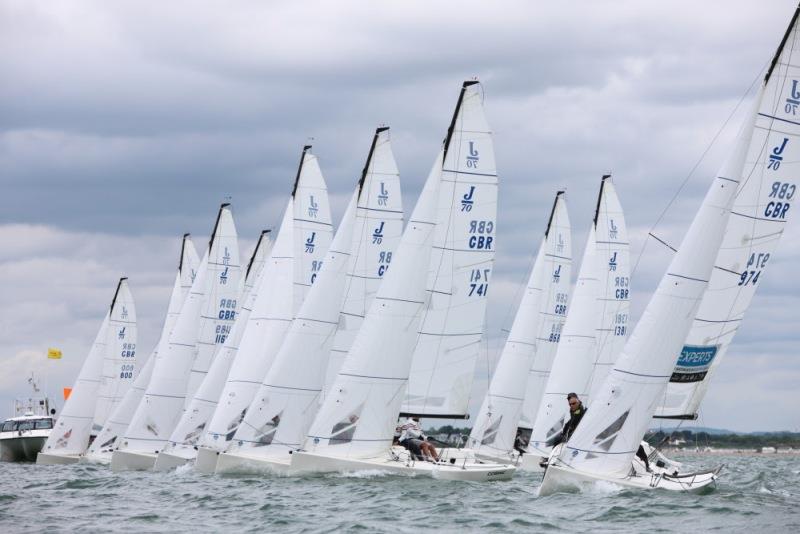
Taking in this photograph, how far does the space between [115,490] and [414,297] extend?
332 inches

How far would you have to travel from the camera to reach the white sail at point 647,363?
82.4 ft

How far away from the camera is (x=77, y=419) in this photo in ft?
155

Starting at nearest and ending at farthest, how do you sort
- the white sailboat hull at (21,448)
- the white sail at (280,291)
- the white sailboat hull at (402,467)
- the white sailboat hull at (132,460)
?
the white sailboat hull at (402,467)
the white sail at (280,291)
the white sailboat hull at (132,460)
the white sailboat hull at (21,448)

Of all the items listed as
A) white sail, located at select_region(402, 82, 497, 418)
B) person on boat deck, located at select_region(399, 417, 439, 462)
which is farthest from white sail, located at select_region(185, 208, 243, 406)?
person on boat deck, located at select_region(399, 417, 439, 462)

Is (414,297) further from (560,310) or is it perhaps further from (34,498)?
(560,310)

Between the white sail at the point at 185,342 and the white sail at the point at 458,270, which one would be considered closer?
the white sail at the point at 458,270

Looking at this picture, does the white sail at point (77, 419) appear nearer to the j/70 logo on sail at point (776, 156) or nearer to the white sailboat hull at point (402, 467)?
the white sailboat hull at point (402, 467)

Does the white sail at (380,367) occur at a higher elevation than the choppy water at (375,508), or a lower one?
higher

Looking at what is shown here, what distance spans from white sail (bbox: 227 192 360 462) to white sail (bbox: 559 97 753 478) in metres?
8.76

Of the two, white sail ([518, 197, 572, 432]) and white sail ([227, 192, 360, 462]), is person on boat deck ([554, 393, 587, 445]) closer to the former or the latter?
white sail ([227, 192, 360, 462])

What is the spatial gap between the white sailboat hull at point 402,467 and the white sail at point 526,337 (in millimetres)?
11982

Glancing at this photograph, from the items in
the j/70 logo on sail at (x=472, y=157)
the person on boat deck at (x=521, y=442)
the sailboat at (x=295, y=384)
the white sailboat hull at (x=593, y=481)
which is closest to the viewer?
the white sailboat hull at (x=593, y=481)

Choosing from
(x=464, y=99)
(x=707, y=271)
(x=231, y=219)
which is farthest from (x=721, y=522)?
(x=231, y=219)

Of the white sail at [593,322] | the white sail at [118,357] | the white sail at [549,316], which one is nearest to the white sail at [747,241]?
the white sail at [593,322]
